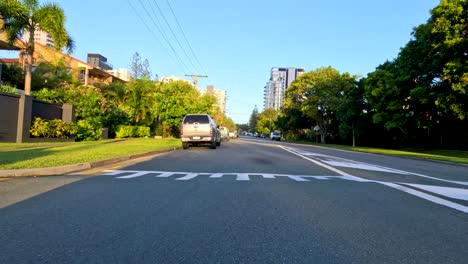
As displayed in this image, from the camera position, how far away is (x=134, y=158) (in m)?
15.2

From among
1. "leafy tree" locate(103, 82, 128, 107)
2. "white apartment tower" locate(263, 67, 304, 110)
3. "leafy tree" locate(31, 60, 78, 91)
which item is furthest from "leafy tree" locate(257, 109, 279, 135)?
"leafy tree" locate(31, 60, 78, 91)

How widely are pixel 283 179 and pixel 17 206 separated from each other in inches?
233

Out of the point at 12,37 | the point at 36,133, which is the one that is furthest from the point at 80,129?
the point at 12,37

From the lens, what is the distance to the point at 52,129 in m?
21.5

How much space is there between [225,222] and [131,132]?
30.7m

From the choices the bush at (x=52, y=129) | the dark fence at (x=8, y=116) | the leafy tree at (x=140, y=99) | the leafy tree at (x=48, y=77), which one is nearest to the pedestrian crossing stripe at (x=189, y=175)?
the dark fence at (x=8, y=116)

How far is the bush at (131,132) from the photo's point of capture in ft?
106

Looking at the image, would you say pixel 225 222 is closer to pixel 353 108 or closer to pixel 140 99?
pixel 140 99

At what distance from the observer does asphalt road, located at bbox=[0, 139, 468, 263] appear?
3.91 metres

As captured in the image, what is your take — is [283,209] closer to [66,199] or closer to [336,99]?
[66,199]

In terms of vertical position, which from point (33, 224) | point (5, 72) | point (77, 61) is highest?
point (77, 61)

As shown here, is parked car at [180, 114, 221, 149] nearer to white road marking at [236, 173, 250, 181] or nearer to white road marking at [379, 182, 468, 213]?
white road marking at [236, 173, 250, 181]

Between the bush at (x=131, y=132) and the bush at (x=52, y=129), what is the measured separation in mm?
8328

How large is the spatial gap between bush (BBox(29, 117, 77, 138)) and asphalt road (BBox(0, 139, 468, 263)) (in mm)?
13296
